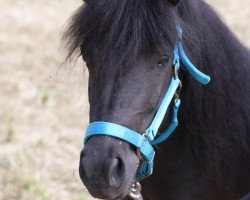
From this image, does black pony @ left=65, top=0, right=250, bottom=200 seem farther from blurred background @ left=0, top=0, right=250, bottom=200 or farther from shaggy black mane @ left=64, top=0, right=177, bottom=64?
blurred background @ left=0, top=0, right=250, bottom=200

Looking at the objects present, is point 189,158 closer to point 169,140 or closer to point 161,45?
point 169,140

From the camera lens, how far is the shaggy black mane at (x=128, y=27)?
282 cm

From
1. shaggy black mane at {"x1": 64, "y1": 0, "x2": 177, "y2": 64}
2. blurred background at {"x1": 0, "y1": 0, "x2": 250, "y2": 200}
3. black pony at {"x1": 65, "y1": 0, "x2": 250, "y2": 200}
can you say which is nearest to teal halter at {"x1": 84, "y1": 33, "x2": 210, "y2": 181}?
black pony at {"x1": 65, "y1": 0, "x2": 250, "y2": 200}

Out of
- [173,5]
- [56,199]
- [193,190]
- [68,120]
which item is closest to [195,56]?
[173,5]

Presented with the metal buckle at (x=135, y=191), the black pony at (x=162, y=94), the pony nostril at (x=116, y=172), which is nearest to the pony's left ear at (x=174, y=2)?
the black pony at (x=162, y=94)

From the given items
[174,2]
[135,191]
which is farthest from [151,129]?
[174,2]

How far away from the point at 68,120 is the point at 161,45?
4037 mm

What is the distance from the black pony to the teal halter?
0.03m

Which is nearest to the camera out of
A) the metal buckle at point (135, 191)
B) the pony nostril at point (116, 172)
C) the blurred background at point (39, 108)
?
the pony nostril at point (116, 172)

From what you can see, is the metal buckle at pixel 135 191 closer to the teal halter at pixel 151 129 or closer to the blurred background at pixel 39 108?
the teal halter at pixel 151 129

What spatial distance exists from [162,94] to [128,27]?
40 centimetres

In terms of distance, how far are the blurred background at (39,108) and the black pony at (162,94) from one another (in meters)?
0.51

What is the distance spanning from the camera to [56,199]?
521 centimetres

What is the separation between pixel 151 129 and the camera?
291 centimetres
